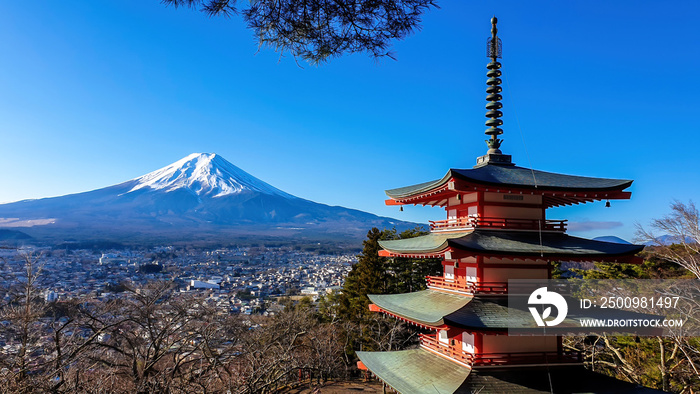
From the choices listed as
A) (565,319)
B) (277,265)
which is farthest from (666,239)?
(277,265)

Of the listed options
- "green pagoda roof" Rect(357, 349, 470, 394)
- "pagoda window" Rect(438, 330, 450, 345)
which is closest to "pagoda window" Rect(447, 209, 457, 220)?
"pagoda window" Rect(438, 330, 450, 345)

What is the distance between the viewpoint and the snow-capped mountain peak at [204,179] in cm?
15423

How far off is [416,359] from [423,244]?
9.19ft

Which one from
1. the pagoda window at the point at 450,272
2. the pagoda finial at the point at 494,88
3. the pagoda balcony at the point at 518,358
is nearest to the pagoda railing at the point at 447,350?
the pagoda balcony at the point at 518,358

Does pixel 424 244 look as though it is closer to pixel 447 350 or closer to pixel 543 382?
pixel 447 350

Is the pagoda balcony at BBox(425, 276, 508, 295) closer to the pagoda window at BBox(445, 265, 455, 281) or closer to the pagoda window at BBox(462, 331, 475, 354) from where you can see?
the pagoda window at BBox(445, 265, 455, 281)

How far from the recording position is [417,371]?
953 cm

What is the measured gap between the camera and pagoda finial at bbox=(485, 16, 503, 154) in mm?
10125

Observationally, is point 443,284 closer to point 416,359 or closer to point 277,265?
point 416,359

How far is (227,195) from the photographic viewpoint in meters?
158

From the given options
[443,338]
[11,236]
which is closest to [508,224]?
[443,338]

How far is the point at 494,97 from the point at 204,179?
545 feet

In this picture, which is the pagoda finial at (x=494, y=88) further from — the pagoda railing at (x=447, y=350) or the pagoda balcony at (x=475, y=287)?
the pagoda railing at (x=447, y=350)

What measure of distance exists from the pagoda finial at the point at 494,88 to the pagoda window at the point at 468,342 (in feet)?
14.2
